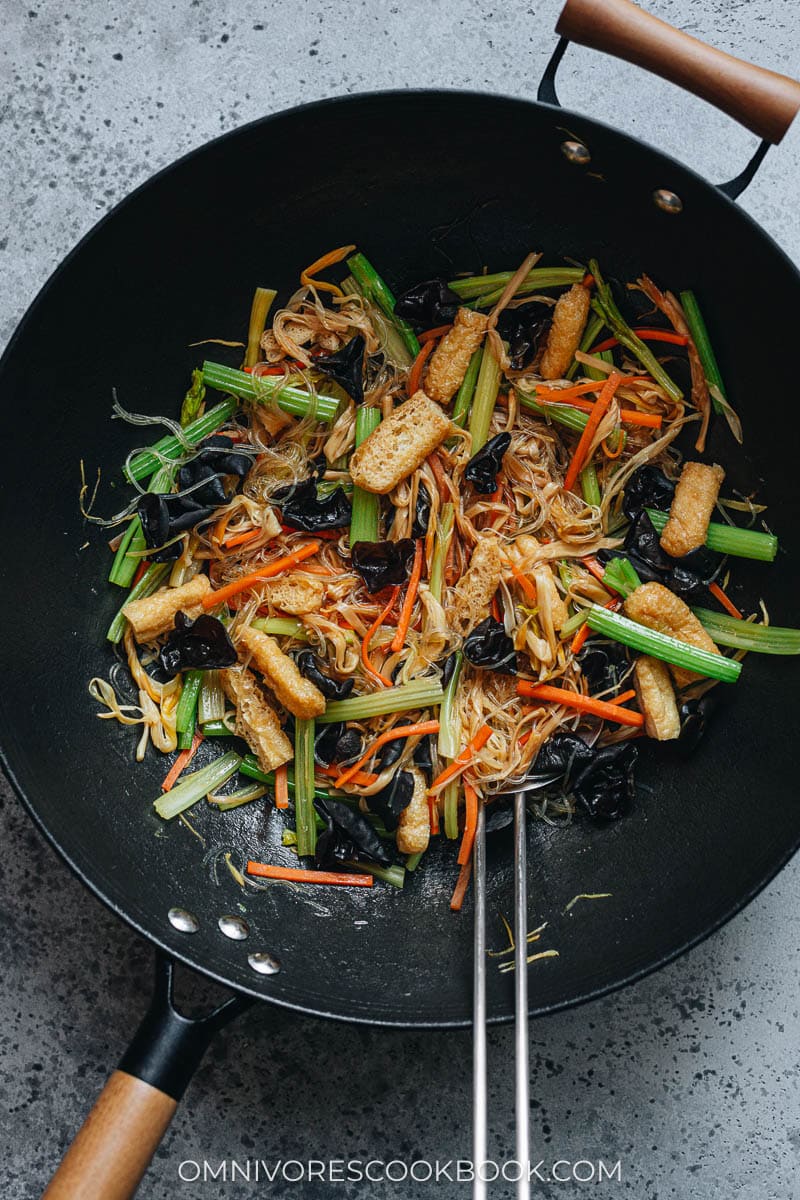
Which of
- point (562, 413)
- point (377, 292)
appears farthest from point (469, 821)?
point (377, 292)

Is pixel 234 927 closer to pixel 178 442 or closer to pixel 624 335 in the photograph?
pixel 178 442

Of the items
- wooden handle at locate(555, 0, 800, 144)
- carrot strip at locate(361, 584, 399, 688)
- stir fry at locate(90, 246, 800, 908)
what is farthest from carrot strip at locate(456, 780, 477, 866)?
wooden handle at locate(555, 0, 800, 144)

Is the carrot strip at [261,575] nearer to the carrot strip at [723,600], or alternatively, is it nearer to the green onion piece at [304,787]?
the green onion piece at [304,787]

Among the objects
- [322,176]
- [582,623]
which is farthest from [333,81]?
[582,623]

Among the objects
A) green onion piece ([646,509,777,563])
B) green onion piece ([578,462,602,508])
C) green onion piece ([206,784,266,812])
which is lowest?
green onion piece ([206,784,266,812])

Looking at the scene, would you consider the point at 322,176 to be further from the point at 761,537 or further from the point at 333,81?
the point at 761,537

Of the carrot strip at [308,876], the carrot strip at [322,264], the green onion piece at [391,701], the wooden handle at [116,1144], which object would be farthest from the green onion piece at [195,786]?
the carrot strip at [322,264]

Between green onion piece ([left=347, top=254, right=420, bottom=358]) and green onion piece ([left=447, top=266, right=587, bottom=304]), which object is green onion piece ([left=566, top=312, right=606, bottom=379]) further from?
green onion piece ([left=347, top=254, right=420, bottom=358])
